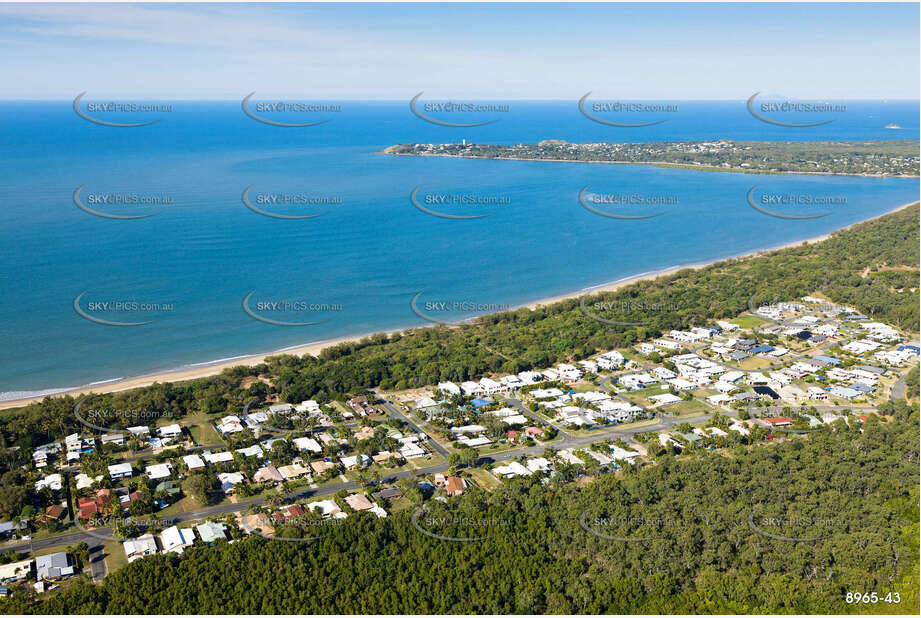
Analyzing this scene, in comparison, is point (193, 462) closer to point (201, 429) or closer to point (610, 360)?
point (201, 429)

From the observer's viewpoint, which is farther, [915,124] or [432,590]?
[915,124]

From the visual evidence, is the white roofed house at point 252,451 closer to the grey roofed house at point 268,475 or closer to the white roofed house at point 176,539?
the grey roofed house at point 268,475

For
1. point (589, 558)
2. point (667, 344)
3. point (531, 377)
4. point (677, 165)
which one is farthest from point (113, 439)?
point (677, 165)

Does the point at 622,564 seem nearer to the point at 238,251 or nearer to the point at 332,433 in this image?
the point at 332,433

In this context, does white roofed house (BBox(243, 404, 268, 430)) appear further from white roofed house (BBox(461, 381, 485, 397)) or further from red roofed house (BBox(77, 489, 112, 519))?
white roofed house (BBox(461, 381, 485, 397))

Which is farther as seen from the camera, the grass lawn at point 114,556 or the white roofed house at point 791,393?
the white roofed house at point 791,393

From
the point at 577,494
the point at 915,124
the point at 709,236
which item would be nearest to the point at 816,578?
the point at 577,494

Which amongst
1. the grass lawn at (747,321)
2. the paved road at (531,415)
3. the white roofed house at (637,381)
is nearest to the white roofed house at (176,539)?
the paved road at (531,415)
